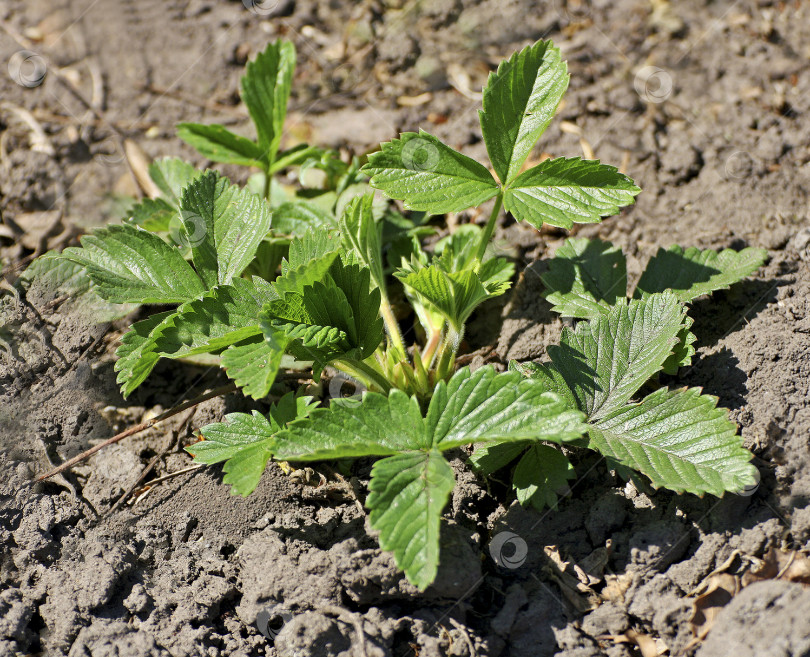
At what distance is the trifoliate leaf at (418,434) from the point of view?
1.54 meters

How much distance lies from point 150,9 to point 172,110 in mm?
665

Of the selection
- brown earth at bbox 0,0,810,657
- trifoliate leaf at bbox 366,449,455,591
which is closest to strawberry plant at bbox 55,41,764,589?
trifoliate leaf at bbox 366,449,455,591

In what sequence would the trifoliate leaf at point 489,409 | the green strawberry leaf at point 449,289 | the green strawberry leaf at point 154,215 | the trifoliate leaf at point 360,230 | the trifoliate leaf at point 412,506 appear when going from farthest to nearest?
the green strawberry leaf at point 154,215, the trifoliate leaf at point 360,230, the green strawberry leaf at point 449,289, the trifoliate leaf at point 489,409, the trifoliate leaf at point 412,506

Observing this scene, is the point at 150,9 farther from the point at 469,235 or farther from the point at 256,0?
the point at 469,235

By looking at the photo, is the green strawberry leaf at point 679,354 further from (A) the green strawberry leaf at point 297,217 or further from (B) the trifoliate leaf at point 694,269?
(A) the green strawberry leaf at point 297,217

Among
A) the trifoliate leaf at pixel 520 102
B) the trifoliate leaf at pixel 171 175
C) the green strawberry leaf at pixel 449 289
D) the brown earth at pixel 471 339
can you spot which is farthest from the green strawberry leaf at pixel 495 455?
the trifoliate leaf at pixel 171 175

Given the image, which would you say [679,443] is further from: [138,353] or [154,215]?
[154,215]

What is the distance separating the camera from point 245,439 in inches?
74.8

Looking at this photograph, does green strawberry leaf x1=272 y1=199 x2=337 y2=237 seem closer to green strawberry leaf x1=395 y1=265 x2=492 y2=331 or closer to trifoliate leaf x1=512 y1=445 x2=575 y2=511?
green strawberry leaf x1=395 y1=265 x2=492 y2=331

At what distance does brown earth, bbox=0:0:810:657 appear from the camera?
1715 millimetres

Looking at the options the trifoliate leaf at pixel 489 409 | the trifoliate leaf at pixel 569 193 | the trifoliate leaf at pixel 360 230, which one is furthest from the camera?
the trifoliate leaf at pixel 360 230

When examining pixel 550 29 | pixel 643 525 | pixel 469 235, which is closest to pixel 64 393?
pixel 469 235

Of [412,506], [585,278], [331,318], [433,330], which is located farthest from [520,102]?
[412,506]

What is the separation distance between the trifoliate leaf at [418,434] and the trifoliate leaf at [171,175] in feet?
4.32
